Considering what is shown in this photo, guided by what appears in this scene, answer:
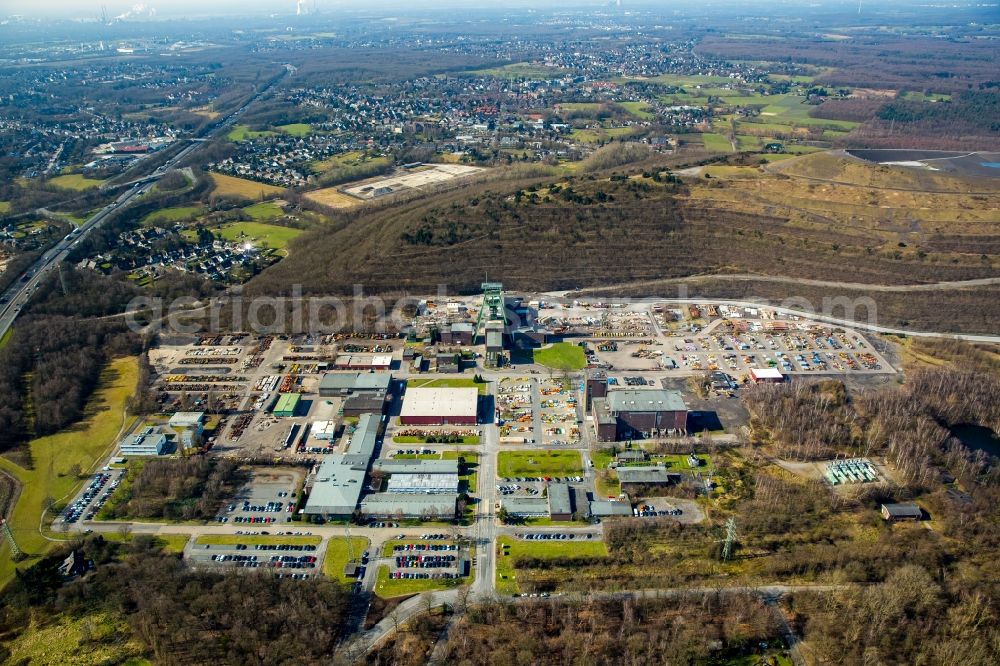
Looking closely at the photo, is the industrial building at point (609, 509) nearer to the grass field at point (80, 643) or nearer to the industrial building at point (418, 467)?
the industrial building at point (418, 467)

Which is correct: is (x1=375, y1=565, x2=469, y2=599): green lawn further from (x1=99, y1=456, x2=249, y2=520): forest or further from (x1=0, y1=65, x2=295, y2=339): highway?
(x1=0, y1=65, x2=295, y2=339): highway

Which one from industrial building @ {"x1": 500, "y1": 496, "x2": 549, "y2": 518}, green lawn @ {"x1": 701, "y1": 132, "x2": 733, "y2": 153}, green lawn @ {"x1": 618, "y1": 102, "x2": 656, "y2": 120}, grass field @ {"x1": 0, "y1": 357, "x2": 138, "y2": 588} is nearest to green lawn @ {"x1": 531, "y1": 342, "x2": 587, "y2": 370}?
industrial building @ {"x1": 500, "y1": 496, "x2": 549, "y2": 518}

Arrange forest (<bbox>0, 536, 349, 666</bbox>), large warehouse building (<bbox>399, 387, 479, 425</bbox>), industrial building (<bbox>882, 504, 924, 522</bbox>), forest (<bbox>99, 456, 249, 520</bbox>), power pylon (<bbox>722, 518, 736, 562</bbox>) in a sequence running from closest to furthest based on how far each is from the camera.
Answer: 1. forest (<bbox>0, 536, 349, 666</bbox>)
2. power pylon (<bbox>722, 518, 736, 562</bbox>)
3. industrial building (<bbox>882, 504, 924, 522</bbox>)
4. forest (<bbox>99, 456, 249, 520</bbox>)
5. large warehouse building (<bbox>399, 387, 479, 425</bbox>)

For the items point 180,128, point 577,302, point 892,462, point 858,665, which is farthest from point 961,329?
point 180,128

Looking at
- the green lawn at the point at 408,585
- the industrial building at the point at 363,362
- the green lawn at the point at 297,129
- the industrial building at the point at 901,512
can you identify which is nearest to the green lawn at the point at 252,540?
the green lawn at the point at 408,585

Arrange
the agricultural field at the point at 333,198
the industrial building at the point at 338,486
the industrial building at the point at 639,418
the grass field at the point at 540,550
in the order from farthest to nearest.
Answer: the agricultural field at the point at 333,198
the industrial building at the point at 639,418
the industrial building at the point at 338,486
the grass field at the point at 540,550

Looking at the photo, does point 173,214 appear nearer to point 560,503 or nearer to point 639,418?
point 639,418
